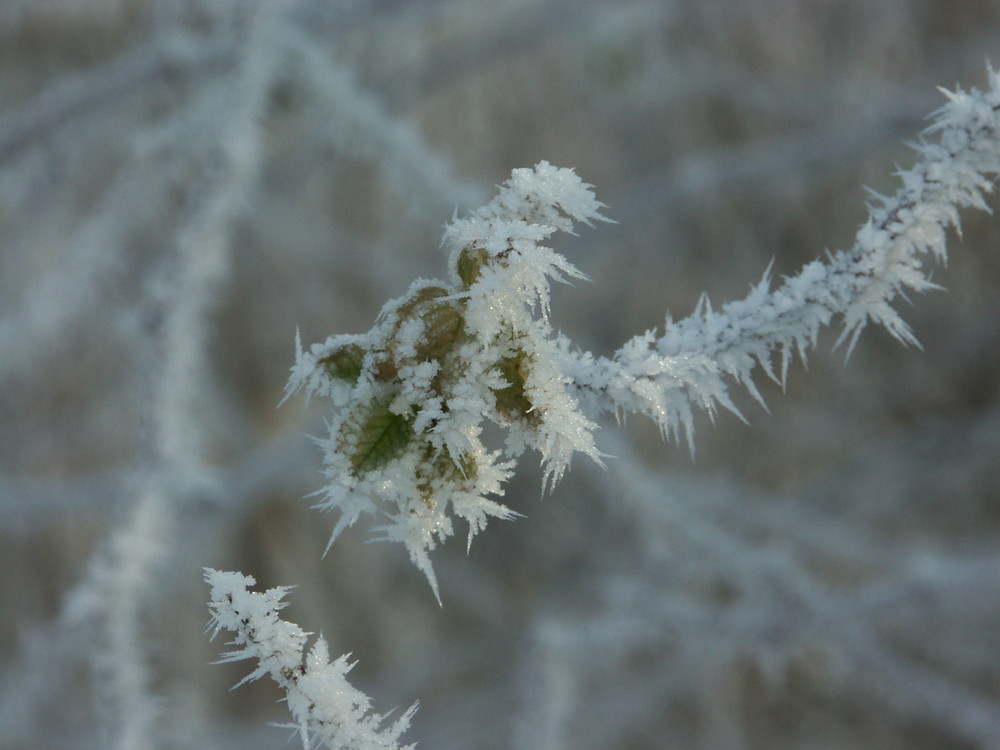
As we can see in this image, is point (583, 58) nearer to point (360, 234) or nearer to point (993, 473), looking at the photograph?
point (360, 234)

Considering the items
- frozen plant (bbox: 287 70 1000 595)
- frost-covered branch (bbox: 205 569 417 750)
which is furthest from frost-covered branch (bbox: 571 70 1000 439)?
frost-covered branch (bbox: 205 569 417 750)

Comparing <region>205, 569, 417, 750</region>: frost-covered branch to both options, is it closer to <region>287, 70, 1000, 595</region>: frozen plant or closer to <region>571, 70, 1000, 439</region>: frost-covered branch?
<region>287, 70, 1000, 595</region>: frozen plant

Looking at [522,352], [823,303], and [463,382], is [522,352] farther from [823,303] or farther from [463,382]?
[823,303]

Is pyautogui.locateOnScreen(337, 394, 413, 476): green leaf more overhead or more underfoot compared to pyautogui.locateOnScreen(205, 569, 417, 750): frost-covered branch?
more overhead

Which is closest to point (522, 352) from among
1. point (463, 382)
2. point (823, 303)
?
point (463, 382)

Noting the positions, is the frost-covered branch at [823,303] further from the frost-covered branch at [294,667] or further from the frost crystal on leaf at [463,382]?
the frost-covered branch at [294,667]
